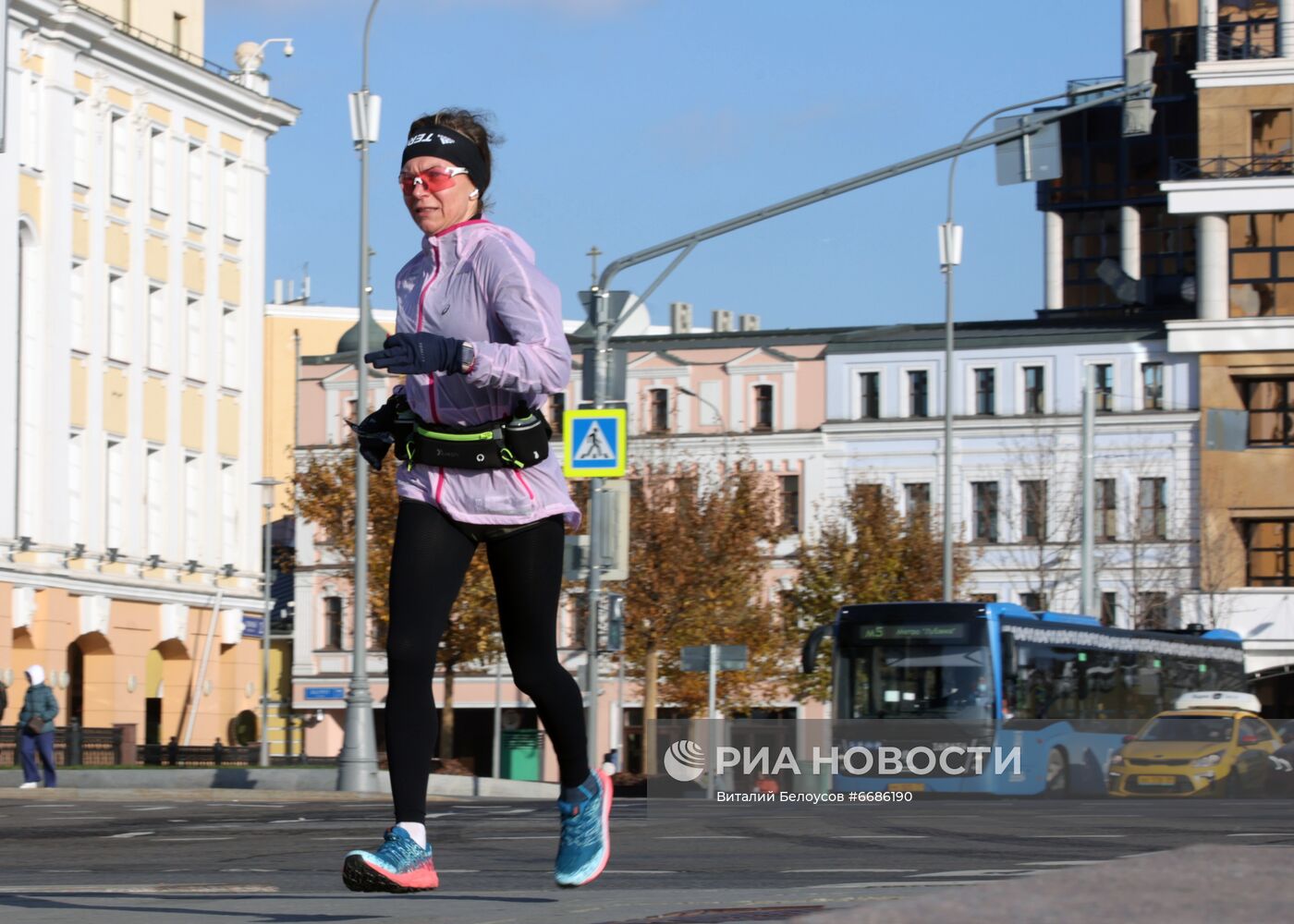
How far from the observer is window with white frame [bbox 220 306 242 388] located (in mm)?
62969

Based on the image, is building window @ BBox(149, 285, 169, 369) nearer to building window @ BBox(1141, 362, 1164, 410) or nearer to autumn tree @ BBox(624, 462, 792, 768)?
autumn tree @ BBox(624, 462, 792, 768)

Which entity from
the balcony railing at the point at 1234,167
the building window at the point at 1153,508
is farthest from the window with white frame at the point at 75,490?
the balcony railing at the point at 1234,167

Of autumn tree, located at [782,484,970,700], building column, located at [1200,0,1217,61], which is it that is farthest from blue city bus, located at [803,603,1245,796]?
building column, located at [1200,0,1217,61]

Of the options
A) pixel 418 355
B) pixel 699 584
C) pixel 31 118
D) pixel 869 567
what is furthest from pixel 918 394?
pixel 418 355

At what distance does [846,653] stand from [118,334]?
27180mm

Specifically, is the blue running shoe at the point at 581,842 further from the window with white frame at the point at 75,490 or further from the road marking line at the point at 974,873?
the window with white frame at the point at 75,490

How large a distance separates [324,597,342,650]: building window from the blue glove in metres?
75.4

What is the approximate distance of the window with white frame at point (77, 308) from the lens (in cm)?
5512

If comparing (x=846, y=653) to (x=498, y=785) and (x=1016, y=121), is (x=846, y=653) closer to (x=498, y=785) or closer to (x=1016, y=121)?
(x=498, y=785)

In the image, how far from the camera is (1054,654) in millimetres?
36531

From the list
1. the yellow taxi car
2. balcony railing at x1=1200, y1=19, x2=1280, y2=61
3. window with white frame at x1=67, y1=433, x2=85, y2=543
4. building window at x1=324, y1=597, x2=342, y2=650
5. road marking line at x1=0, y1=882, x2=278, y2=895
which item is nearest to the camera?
road marking line at x1=0, y1=882, x2=278, y2=895

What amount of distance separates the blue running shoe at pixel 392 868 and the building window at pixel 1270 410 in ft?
218

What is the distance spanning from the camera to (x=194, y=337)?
2419 inches

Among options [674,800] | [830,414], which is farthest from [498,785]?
[830,414]
